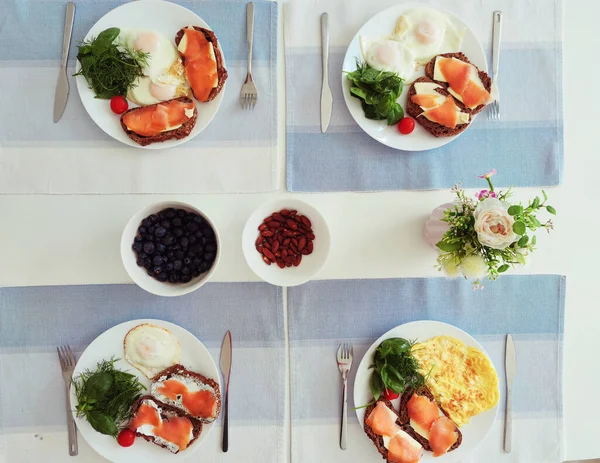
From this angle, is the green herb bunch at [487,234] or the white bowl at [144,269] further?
the white bowl at [144,269]

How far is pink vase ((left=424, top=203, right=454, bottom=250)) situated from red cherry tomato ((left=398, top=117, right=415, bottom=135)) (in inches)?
8.3

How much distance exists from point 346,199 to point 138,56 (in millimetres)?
638

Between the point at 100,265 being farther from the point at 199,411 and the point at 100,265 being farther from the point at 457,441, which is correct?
the point at 457,441

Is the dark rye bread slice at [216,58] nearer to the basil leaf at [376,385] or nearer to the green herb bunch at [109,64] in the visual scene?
the green herb bunch at [109,64]

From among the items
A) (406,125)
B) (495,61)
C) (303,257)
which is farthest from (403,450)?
(495,61)

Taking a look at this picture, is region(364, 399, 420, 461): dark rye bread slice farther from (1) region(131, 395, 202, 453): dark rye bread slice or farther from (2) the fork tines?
(2) the fork tines

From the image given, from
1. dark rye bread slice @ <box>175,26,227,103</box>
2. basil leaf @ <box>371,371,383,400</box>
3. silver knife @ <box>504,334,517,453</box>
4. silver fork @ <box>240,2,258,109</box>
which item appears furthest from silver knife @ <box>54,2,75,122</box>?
silver knife @ <box>504,334,517,453</box>

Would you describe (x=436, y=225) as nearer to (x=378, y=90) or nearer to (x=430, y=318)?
(x=430, y=318)

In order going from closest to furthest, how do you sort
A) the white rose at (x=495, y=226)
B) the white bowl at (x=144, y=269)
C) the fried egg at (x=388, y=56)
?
1. the white rose at (x=495, y=226)
2. the white bowl at (x=144, y=269)
3. the fried egg at (x=388, y=56)

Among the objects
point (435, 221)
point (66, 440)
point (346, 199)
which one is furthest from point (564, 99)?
point (66, 440)

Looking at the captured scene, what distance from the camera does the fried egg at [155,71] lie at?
125 cm

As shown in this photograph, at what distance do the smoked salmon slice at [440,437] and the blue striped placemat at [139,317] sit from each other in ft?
1.27

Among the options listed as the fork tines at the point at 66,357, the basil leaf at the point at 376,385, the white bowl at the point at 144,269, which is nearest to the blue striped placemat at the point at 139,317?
the fork tines at the point at 66,357

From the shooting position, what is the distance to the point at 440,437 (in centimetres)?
125
